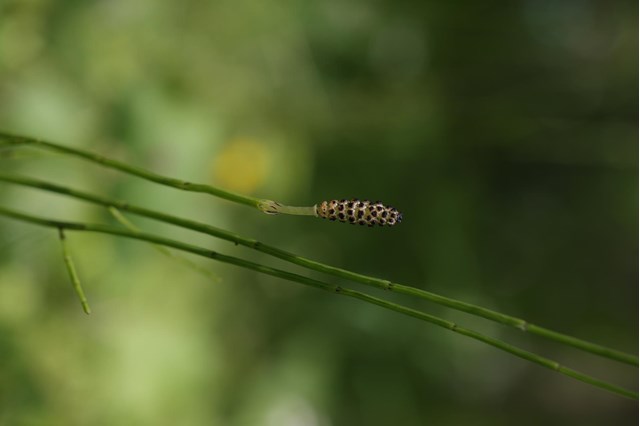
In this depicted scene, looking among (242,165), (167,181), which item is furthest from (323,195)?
(167,181)

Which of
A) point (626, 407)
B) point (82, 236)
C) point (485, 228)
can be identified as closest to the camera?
point (82, 236)

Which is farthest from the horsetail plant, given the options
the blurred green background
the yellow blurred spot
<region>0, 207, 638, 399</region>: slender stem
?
the yellow blurred spot

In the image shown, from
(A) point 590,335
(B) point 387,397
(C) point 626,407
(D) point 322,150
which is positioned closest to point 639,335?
(A) point 590,335

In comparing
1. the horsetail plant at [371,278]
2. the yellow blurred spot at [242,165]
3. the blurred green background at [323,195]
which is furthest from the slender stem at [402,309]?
the yellow blurred spot at [242,165]

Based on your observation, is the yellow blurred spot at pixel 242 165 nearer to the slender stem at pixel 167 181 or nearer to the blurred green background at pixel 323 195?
the blurred green background at pixel 323 195

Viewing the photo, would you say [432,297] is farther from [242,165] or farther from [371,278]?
[242,165]

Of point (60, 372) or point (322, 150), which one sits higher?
point (322, 150)

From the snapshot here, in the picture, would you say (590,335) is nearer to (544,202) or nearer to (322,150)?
(544,202)
